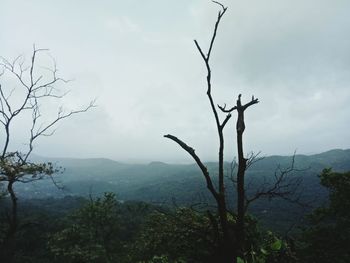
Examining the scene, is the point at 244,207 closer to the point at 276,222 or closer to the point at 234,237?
the point at 234,237

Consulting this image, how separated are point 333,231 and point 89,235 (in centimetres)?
2354

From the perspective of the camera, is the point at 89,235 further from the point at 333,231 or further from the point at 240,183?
the point at 240,183

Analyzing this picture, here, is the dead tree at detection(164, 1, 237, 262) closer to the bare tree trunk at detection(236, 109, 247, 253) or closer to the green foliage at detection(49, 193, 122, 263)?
the bare tree trunk at detection(236, 109, 247, 253)

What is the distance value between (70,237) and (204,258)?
2708 centimetres

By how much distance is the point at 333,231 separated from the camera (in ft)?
80.1

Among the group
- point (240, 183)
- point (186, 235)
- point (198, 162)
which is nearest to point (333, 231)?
point (186, 235)

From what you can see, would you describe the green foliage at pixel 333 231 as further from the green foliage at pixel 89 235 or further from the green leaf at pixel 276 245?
the green leaf at pixel 276 245

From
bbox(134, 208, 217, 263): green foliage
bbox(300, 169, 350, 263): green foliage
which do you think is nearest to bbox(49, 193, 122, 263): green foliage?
bbox(300, 169, 350, 263): green foliage

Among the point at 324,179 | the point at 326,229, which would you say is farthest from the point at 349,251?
the point at 324,179

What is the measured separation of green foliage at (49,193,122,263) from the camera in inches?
1286

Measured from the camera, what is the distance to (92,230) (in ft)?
121

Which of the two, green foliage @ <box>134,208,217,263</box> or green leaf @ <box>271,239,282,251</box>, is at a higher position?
green leaf @ <box>271,239,282,251</box>

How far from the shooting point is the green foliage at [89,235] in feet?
107

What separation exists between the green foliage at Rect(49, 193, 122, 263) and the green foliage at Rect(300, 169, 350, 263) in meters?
18.9
